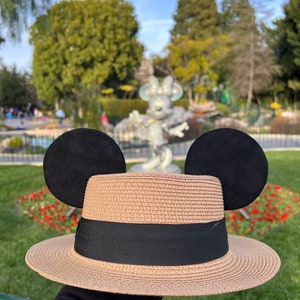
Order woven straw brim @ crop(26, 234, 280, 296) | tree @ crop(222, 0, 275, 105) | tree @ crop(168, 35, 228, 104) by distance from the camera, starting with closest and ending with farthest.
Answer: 1. woven straw brim @ crop(26, 234, 280, 296)
2. tree @ crop(222, 0, 275, 105)
3. tree @ crop(168, 35, 228, 104)

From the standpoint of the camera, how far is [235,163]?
1502 mm

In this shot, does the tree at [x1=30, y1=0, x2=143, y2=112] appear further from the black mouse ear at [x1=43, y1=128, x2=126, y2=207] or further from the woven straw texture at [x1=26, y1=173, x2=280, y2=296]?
the woven straw texture at [x1=26, y1=173, x2=280, y2=296]

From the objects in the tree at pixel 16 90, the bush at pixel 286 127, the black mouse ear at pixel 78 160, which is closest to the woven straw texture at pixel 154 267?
the black mouse ear at pixel 78 160

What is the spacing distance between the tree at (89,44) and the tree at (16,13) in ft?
94.2

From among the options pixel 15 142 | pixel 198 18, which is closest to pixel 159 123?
pixel 15 142

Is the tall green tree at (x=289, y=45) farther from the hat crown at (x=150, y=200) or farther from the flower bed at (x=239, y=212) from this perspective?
the hat crown at (x=150, y=200)

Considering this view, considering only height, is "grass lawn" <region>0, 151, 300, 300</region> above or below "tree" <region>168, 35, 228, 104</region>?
below

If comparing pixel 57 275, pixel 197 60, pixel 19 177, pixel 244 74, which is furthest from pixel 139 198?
pixel 197 60

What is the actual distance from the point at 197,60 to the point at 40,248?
38810 mm

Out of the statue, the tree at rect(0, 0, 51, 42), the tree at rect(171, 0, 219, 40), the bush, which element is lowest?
the bush

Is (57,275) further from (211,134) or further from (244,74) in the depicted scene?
(244,74)

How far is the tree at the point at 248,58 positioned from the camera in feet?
112

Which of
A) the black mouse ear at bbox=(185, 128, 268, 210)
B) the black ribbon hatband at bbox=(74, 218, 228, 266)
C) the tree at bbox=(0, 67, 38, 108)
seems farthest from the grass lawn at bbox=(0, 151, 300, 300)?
the tree at bbox=(0, 67, 38, 108)

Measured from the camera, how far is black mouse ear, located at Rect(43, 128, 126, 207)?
1.51m
